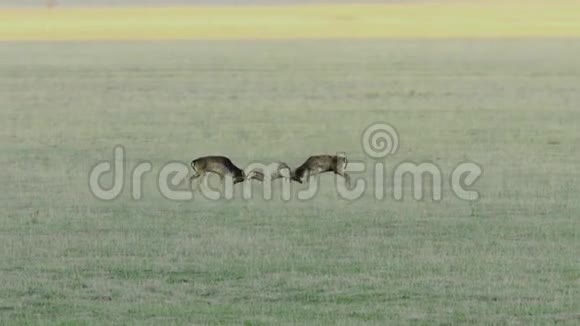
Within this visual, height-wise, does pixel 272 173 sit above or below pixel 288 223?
above

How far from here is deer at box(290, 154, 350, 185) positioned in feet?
57.0

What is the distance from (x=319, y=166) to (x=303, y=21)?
211 ft

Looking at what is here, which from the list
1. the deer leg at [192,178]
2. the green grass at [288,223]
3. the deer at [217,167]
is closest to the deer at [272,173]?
the deer at [217,167]

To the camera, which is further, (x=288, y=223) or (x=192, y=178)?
(x=192, y=178)

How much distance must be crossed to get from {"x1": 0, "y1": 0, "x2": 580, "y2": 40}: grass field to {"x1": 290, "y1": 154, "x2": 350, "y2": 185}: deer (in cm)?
5189

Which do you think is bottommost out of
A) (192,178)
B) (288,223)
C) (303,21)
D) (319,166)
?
(288,223)

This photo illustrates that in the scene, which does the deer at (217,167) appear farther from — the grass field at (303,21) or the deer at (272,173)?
the grass field at (303,21)

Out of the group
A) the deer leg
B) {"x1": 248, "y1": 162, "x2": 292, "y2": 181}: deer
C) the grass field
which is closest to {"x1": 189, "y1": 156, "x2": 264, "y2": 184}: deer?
the deer leg

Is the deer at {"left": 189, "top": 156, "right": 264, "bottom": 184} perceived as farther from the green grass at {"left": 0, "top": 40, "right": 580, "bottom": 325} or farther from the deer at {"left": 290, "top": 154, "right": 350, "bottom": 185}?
the deer at {"left": 290, "top": 154, "right": 350, "bottom": 185}

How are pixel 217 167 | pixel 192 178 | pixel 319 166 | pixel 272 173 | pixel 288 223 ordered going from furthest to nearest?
pixel 272 173 → pixel 192 178 → pixel 319 166 → pixel 217 167 → pixel 288 223

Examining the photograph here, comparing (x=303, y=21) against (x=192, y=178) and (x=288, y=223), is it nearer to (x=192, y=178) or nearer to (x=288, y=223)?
(x=192, y=178)

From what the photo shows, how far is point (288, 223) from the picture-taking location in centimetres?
1535

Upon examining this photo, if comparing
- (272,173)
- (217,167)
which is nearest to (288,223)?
(217,167)

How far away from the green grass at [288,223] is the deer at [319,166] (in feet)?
1.07
